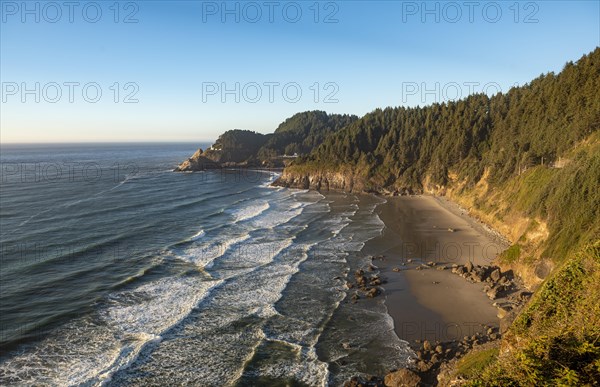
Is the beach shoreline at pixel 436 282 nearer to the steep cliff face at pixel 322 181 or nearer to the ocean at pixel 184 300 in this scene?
the ocean at pixel 184 300

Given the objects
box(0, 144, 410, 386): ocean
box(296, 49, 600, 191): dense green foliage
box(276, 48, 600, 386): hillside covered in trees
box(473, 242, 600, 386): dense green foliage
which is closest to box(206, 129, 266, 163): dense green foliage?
box(276, 48, 600, 386): hillside covered in trees

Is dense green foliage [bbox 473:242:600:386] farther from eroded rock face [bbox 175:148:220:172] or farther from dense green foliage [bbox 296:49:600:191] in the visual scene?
eroded rock face [bbox 175:148:220:172]

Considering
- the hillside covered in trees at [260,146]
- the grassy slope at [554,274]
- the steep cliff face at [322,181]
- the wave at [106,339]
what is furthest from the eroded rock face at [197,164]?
the wave at [106,339]

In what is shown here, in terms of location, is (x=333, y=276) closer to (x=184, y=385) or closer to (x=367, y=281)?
(x=367, y=281)

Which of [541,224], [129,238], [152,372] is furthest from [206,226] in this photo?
[541,224]

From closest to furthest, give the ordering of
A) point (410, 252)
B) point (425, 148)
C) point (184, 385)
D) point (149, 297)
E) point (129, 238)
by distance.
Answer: point (184, 385)
point (149, 297)
point (410, 252)
point (129, 238)
point (425, 148)
